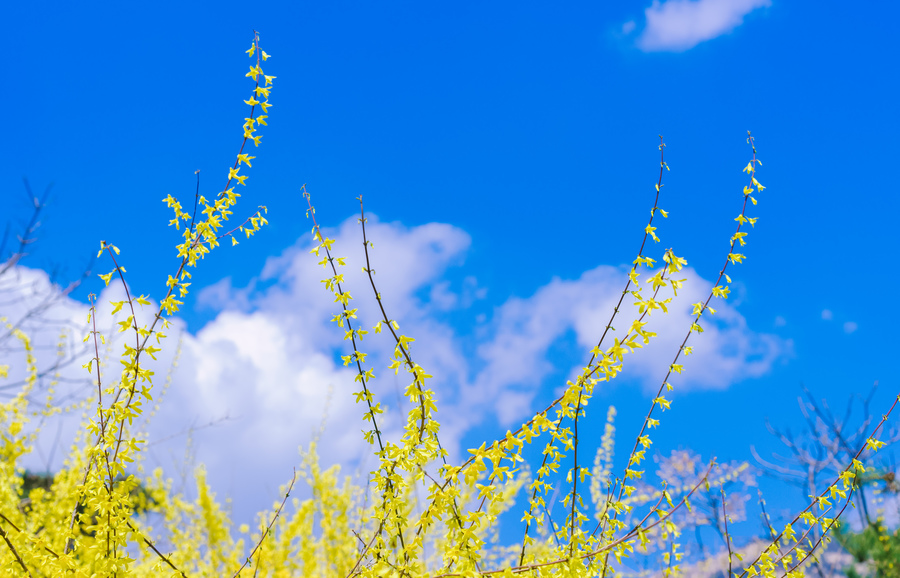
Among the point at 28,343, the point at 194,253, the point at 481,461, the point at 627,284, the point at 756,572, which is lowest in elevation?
the point at 756,572

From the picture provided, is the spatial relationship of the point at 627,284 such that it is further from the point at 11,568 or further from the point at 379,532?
the point at 11,568

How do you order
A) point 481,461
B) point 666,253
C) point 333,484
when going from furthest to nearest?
point 333,484, point 666,253, point 481,461

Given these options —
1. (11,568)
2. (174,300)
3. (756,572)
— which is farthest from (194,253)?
(756,572)

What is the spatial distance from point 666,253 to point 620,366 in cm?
59

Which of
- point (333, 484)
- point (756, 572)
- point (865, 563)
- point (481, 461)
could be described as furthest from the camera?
point (865, 563)

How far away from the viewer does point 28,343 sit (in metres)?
7.39

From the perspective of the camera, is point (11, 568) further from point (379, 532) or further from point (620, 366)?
point (620, 366)

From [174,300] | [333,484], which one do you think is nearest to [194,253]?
[174,300]

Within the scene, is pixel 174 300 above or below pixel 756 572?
above

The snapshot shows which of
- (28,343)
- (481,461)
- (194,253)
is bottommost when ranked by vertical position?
(481,461)

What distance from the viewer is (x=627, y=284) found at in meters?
2.94

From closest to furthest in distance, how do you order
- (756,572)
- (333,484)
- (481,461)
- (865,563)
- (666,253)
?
(481,461), (666,253), (756,572), (333,484), (865,563)

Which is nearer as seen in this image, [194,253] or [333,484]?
[194,253]

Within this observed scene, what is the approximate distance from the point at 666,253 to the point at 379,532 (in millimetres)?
1906
